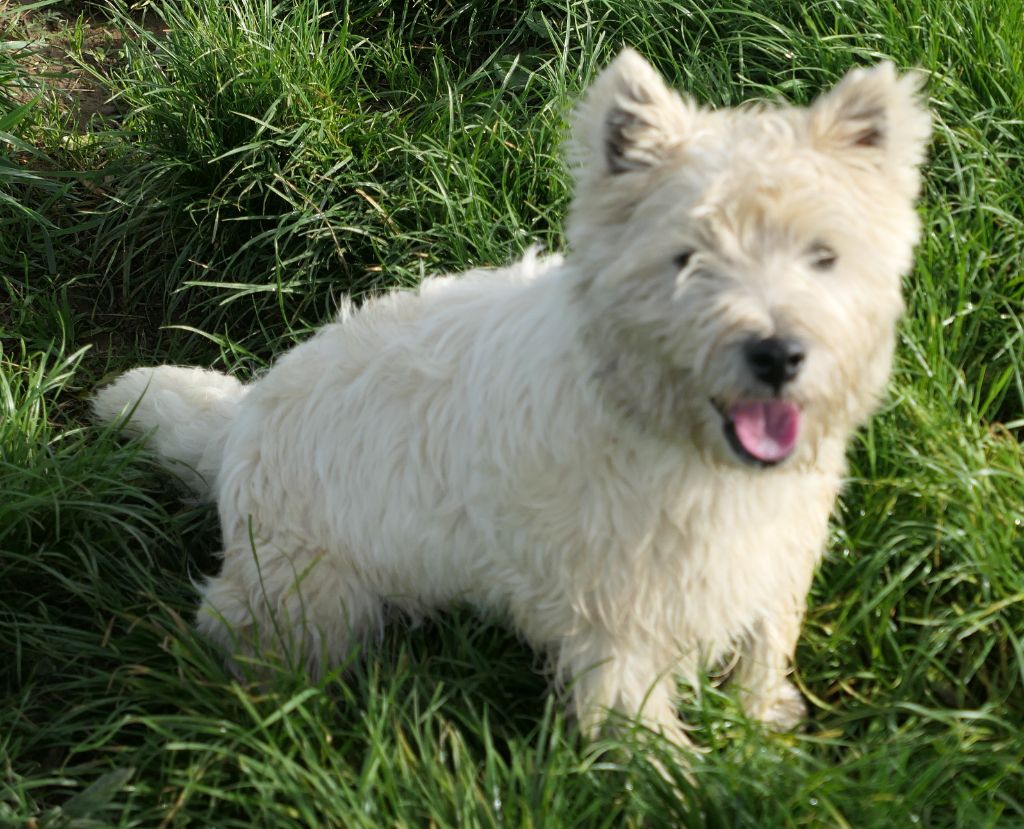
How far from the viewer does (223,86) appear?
466 centimetres

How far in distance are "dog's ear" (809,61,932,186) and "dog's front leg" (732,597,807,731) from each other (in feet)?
3.83

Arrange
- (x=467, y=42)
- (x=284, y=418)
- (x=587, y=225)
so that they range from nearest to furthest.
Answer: (x=587, y=225), (x=284, y=418), (x=467, y=42)

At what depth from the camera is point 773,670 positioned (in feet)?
10.8

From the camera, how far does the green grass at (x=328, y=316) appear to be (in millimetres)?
2938

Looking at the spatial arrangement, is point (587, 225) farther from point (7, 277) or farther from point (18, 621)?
point (7, 277)

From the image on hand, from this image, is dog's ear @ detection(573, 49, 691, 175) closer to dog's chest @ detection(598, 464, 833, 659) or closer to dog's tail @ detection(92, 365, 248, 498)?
dog's chest @ detection(598, 464, 833, 659)

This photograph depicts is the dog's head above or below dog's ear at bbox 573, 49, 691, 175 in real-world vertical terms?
below

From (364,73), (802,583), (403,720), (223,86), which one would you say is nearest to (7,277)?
(223,86)

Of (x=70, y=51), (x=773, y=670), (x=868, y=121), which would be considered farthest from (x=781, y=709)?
(x=70, y=51)

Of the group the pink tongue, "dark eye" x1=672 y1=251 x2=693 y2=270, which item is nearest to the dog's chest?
the pink tongue

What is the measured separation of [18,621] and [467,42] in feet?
9.74

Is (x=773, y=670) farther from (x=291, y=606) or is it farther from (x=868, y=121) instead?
(x=868, y=121)

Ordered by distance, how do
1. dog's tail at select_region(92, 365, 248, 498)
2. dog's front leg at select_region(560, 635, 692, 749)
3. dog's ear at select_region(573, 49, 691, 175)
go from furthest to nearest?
dog's tail at select_region(92, 365, 248, 498), dog's front leg at select_region(560, 635, 692, 749), dog's ear at select_region(573, 49, 691, 175)

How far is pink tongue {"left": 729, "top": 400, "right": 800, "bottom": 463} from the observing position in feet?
8.51
